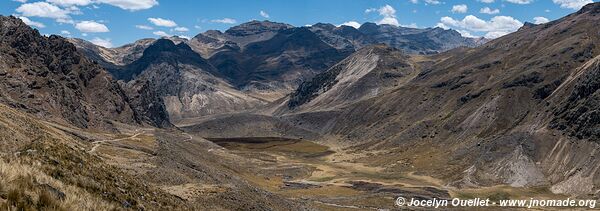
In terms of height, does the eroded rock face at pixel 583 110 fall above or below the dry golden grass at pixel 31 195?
above

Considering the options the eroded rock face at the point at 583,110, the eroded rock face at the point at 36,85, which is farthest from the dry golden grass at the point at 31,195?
the eroded rock face at the point at 583,110

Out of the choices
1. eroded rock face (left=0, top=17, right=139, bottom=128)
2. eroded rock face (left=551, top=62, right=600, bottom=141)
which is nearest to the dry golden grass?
eroded rock face (left=0, top=17, right=139, bottom=128)

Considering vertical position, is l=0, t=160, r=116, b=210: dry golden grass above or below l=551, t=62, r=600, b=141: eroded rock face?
below

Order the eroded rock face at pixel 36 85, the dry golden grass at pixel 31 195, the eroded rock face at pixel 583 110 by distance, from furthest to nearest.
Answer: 1. the eroded rock face at pixel 36 85
2. the eroded rock face at pixel 583 110
3. the dry golden grass at pixel 31 195

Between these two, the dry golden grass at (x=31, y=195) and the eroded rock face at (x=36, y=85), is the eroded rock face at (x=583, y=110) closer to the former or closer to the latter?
the eroded rock face at (x=36, y=85)

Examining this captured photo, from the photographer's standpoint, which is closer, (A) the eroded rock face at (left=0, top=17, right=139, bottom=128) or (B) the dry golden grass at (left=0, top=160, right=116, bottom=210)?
(B) the dry golden grass at (left=0, top=160, right=116, bottom=210)

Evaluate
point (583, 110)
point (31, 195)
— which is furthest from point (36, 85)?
point (31, 195)

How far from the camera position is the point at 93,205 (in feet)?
43.8

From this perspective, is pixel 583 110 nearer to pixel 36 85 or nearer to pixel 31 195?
pixel 36 85

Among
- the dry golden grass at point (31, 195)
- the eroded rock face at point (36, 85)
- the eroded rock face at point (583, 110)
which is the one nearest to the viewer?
the dry golden grass at point (31, 195)

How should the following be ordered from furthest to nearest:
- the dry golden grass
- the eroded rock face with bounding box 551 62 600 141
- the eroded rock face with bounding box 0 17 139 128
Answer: the eroded rock face with bounding box 0 17 139 128 < the eroded rock face with bounding box 551 62 600 141 < the dry golden grass

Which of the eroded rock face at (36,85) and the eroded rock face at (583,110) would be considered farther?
the eroded rock face at (36,85)

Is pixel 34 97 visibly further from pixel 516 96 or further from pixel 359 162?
pixel 516 96

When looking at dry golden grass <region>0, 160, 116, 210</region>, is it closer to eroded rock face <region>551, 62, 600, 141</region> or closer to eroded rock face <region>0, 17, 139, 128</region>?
eroded rock face <region>0, 17, 139, 128</region>
